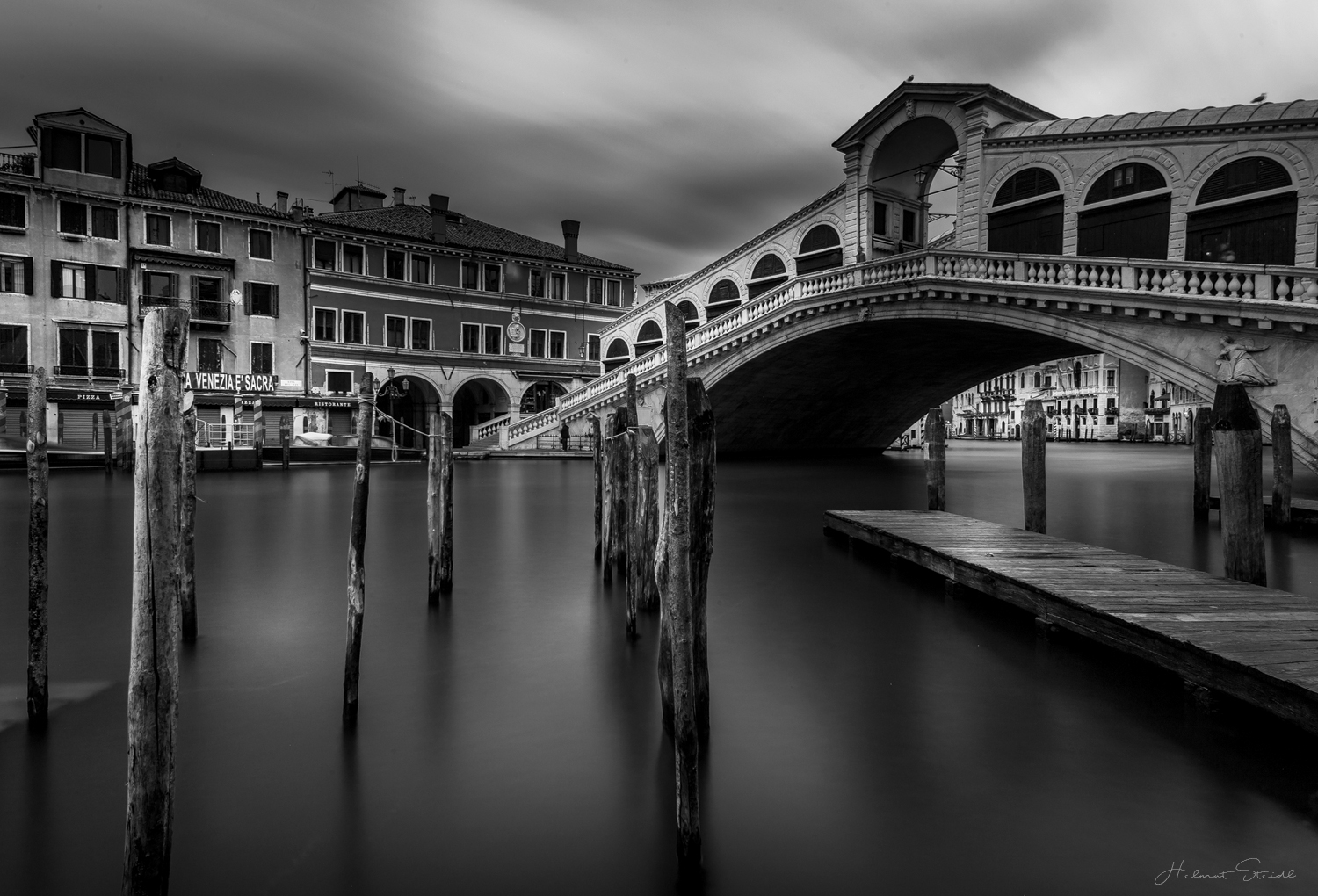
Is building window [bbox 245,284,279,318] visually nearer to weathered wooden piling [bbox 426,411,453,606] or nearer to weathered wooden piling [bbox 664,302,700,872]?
weathered wooden piling [bbox 426,411,453,606]

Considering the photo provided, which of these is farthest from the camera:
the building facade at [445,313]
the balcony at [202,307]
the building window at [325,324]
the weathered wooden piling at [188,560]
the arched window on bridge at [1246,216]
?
the building facade at [445,313]

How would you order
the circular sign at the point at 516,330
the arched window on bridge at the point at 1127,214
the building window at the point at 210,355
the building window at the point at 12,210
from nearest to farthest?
the arched window on bridge at the point at 1127,214, the building window at the point at 12,210, the building window at the point at 210,355, the circular sign at the point at 516,330

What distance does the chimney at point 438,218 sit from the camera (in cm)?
2931

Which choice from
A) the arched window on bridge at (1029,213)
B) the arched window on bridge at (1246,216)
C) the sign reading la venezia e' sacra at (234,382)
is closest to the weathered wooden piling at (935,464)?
the arched window on bridge at (1246,216)

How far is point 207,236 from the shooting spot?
24.8 metres

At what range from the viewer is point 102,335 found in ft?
77.7

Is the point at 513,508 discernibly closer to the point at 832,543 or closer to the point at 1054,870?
the point at 832,543

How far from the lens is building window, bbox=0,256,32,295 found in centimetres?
2233

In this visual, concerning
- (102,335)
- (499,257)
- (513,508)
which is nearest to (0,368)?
(102,335)

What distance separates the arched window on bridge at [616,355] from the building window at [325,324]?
33.9 ft

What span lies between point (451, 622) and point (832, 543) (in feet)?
16.5

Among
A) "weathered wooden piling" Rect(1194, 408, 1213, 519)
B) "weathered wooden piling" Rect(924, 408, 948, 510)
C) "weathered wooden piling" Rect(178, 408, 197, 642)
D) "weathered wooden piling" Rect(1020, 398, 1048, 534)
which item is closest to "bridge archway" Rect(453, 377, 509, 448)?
"weathered wooden piling" Rect(924, 408, 948, 510)

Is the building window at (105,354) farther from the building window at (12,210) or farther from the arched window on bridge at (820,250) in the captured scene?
the arched window on bridge at (820,250)

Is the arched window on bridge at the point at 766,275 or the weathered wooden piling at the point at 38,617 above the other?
the arched window on bridge at the point at 766,275
